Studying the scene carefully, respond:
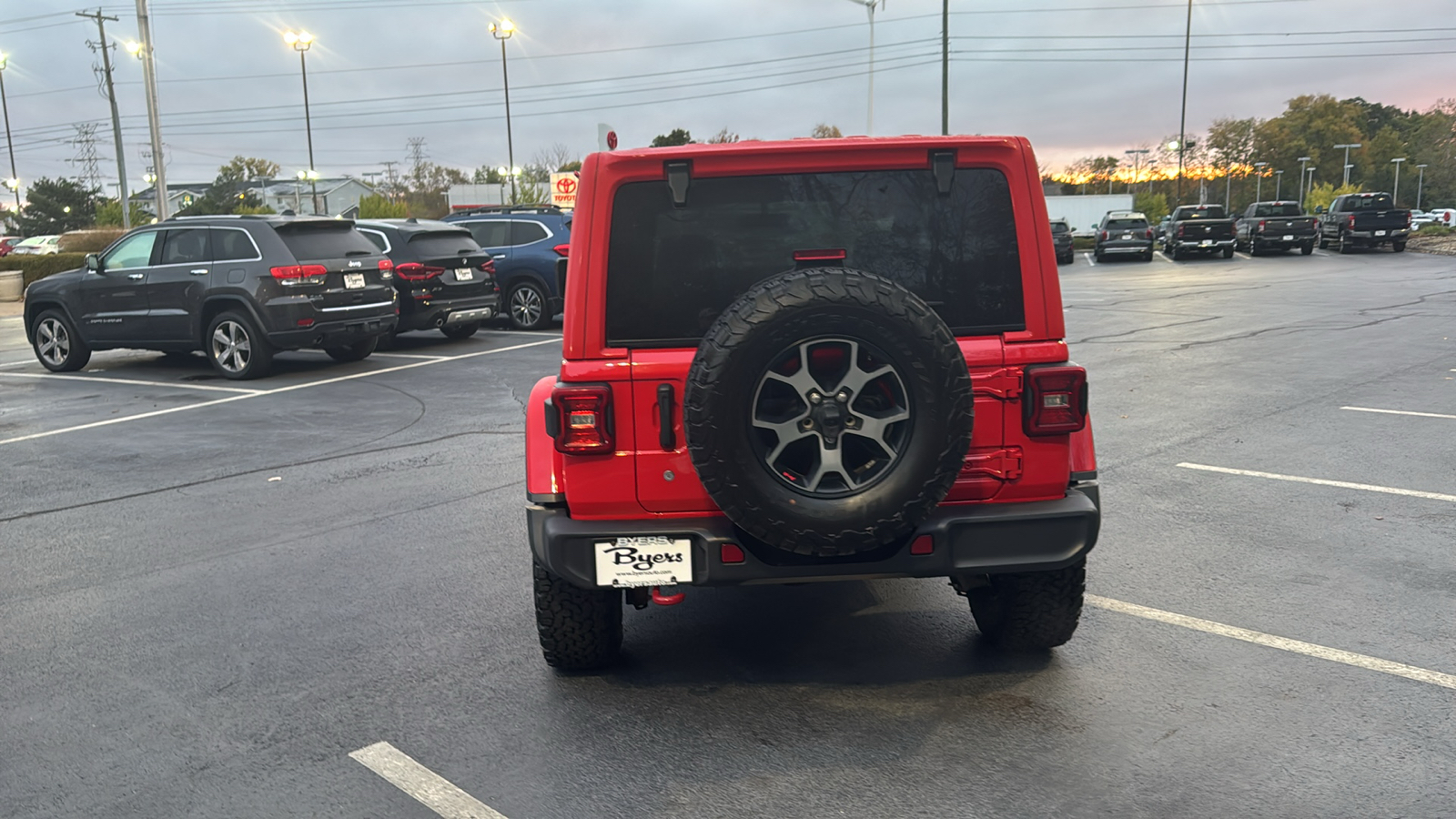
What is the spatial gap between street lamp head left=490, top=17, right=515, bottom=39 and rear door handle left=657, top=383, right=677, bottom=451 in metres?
52.0

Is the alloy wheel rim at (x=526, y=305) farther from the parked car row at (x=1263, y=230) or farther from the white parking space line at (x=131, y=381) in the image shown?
the parked car row at (x=1263, y=230)

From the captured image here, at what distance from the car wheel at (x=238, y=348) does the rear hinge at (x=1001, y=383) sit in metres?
10.6

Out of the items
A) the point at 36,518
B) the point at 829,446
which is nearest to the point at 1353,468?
the point at 829,446

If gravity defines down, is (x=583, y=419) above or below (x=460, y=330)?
above

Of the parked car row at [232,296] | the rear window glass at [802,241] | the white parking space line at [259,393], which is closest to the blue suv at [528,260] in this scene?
the white parking space line at [259,393]

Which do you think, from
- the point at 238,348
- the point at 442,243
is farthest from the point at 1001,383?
the point at 442,243

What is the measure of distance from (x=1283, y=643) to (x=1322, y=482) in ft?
9.37

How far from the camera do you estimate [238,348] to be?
12414 mm

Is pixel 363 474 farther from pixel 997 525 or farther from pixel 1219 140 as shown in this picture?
pixel 1219 140

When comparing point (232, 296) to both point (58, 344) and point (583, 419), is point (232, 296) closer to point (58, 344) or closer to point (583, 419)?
point (58, 344)

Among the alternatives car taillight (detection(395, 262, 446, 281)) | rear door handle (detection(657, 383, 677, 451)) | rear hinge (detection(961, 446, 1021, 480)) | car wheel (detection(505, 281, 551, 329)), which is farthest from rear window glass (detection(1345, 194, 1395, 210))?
rear door handle (detection(657, 383, 677, 451))

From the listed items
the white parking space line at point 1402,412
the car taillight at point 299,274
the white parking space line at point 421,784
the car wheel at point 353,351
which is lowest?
the white parking space line at point 421,784

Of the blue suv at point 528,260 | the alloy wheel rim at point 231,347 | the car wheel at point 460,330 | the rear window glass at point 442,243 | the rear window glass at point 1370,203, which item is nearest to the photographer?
the alloy wheel rim at point 231,347

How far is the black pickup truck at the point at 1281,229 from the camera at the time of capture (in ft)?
114
